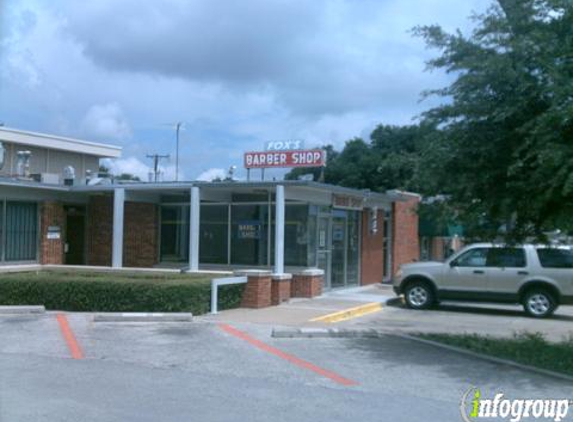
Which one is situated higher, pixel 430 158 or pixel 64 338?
pixel 430 158

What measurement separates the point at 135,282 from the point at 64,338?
11.6 ft

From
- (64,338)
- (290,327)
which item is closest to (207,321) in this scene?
(290,327)

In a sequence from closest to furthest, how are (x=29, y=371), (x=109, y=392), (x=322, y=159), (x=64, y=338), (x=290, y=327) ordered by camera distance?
1. (x=109, y=392)
2. (x=29, y=371)
3. (x=64, y=338)
4. (x=290, y=327)
5. (x=322, y=159)

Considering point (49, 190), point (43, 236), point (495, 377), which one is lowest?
point (495, 377)

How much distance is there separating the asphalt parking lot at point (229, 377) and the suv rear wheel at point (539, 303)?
5881 millimetres

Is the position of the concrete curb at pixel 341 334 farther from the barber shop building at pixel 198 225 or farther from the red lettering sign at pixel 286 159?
the red lettering sign at pixel 286 159

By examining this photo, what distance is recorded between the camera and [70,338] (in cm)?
1185

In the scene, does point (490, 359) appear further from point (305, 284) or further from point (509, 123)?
point (305, 284)

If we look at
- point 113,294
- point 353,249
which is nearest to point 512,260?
point 353,249

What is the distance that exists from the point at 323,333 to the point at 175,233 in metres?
10.6

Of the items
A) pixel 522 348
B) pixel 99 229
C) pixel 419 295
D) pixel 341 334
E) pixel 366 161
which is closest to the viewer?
pixel 522 348

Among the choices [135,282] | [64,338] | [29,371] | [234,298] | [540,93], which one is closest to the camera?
[29,371]

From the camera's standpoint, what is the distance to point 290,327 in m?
13.1

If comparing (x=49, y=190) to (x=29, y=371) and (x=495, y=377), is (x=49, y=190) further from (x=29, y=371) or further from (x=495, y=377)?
(x=495, y=377)
